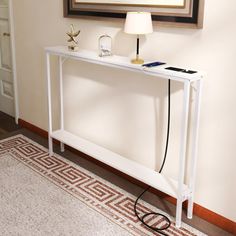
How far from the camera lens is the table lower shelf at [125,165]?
197 cm

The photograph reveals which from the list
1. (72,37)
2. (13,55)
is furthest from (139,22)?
(13,55)

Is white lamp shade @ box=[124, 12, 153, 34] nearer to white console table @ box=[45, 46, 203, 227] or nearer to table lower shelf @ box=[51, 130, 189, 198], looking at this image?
white console table @ box=[45, 46, 203, 227]

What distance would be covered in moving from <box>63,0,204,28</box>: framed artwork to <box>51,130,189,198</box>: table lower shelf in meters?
0.86

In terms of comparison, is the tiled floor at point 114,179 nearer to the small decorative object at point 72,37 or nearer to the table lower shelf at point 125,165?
the table lower shelf at point 125,165

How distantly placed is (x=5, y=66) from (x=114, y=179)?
5.82 ft

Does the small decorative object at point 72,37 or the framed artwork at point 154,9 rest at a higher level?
the framed artwork at point 154,9

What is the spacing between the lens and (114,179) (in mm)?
2416

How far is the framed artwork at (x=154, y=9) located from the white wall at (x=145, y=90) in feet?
0.16

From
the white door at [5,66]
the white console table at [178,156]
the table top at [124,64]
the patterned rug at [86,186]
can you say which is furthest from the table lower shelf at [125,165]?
the white door at [5,66]

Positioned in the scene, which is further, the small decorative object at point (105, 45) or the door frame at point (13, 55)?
the door frame at point (13, 55)

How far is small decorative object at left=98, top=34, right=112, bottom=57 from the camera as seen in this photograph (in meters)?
2.16

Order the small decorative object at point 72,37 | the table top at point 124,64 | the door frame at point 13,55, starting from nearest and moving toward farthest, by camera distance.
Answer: the table top at point 124,64 < the small decorative object at point 72,37 < the door frame at point 13,55

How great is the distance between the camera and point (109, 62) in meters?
2.02

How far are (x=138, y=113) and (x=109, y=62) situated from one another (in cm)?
39
